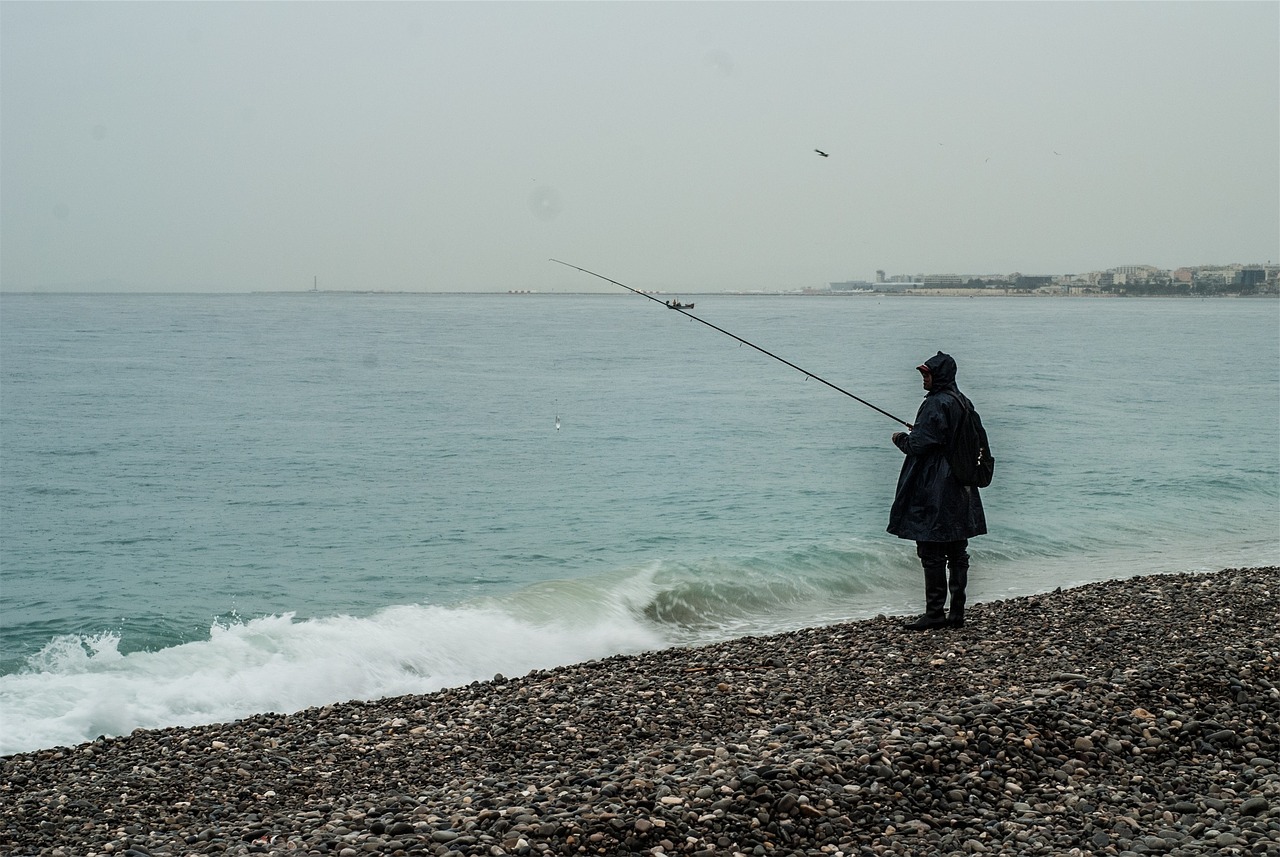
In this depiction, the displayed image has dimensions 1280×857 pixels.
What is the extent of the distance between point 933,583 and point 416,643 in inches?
202

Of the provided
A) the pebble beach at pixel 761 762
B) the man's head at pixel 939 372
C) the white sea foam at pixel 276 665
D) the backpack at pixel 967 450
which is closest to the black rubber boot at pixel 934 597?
the pebble beach at pixel 761 762

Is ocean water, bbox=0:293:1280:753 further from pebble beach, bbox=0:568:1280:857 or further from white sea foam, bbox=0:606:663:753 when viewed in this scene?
pebble beach, bbox=0:568:1280:857

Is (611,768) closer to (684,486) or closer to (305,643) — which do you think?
(305,643)

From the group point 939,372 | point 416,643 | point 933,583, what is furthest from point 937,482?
point 416,643

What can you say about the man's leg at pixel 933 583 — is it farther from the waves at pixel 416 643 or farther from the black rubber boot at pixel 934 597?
the waves at pixel 416 643

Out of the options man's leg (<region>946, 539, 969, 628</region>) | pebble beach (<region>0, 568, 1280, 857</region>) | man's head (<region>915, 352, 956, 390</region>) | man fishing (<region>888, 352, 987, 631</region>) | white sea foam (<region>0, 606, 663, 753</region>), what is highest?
man's head (<region>915, 352, 956, 390</region>)

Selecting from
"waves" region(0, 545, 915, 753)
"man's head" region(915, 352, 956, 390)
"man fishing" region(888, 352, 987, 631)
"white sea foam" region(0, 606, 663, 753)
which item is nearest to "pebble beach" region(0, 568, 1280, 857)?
"man fishing" region(888, 352, 987, 631)

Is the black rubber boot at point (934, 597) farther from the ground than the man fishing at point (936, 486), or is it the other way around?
the man fishing at point (936, 486)

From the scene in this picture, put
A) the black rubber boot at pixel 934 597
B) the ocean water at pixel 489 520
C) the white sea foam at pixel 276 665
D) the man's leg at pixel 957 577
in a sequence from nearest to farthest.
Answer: the man's leg at pixel 957 577 → the black rubber boot at pixel 934 597 → the white sea foam at pixel 276 665 → the ocean water at pixel 489 520

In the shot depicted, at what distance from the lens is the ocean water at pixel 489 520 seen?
1077cm

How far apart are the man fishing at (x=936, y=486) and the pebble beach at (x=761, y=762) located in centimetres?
77

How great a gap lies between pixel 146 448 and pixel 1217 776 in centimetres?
2371

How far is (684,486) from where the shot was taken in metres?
20.8

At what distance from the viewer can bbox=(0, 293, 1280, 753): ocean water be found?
35.3 feet
